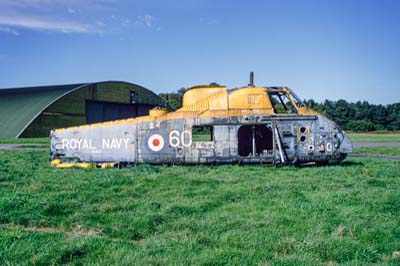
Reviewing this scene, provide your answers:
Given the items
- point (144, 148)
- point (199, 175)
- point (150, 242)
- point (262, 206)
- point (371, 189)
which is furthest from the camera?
point (144, 148)

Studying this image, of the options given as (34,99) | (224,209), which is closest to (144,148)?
(224,209)

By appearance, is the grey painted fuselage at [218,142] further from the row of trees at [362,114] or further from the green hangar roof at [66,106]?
the row of trees at [362,114]

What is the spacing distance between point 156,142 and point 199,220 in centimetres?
781

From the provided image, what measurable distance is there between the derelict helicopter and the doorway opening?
1.54ft

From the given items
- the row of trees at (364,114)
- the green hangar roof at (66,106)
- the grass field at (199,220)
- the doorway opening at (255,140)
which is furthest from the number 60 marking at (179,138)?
the row of trees at (364,114)

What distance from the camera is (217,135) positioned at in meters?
13.4

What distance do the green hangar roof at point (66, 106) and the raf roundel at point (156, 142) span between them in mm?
40198

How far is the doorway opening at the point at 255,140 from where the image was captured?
14.7 meters

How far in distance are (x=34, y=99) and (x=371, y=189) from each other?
5449 cm

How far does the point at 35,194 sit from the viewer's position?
27.0 ft

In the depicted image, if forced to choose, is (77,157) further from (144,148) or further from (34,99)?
(34,99)

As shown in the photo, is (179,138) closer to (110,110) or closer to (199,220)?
(199,220)

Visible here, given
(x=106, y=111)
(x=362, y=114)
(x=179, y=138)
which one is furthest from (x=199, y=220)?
(x=362, y=114)

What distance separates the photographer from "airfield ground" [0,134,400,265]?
4.58 metres
